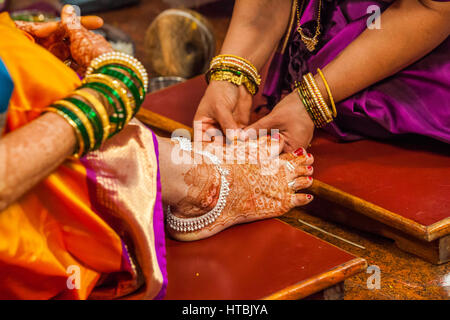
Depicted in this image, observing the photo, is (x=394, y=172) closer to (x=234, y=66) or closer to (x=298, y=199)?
(x=298, y=199)

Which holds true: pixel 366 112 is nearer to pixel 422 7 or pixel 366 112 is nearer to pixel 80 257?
pixel 422 7

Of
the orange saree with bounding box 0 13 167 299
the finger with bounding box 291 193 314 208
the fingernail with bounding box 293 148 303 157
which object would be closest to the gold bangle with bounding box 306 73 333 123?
the fingernail with bounding box 293 148 303 157

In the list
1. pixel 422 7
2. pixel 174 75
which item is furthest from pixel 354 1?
pixel 174 75

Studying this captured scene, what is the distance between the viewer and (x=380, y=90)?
61.0 inches

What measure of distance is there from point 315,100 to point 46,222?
74 centimetres

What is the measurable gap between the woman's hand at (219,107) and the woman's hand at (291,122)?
0.09 metres

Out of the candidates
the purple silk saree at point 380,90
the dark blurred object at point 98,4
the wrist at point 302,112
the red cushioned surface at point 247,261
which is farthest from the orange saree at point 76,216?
the dark blurred object at point 98,4

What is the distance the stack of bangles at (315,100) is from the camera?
149cm

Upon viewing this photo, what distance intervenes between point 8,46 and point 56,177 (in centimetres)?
22

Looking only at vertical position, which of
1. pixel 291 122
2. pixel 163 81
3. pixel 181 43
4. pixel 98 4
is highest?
pixel 291 122

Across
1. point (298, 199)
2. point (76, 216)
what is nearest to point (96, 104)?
point (76, 216)

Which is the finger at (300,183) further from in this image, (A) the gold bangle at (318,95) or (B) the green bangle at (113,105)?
(B) the green bangle at (113,105)

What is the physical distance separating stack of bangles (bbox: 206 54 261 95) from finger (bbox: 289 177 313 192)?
333mm
